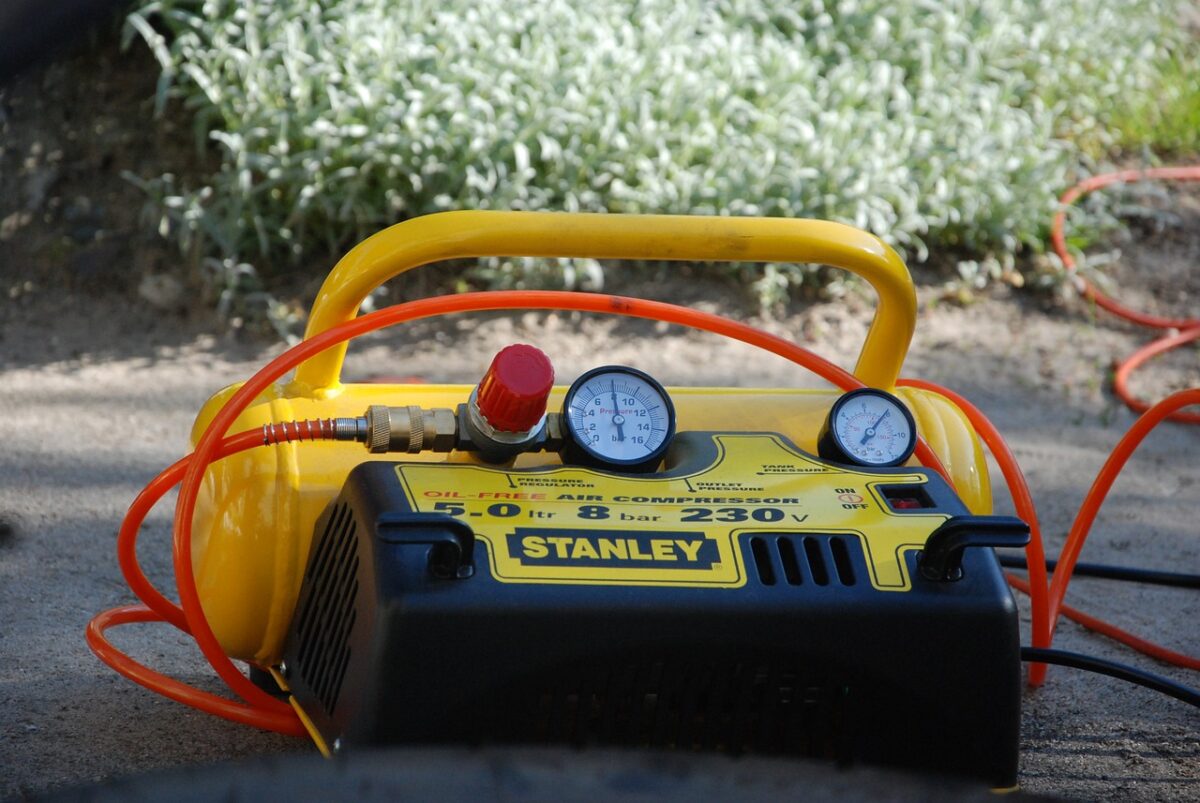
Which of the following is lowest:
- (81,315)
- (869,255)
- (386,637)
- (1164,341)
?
(81,315)

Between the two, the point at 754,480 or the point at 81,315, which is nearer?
the point at 754,480

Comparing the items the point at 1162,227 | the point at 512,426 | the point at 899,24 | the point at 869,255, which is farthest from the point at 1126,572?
the point at 899,24

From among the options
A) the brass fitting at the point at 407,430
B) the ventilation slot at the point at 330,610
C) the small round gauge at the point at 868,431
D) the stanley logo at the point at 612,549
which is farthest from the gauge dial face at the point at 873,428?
the ventilation slot at the point at 330,610

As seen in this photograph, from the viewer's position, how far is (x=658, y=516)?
1.30m

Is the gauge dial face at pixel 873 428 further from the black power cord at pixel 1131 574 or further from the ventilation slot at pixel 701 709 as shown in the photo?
the black power cord at pixel 1131 574

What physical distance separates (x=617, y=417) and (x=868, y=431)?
0.28 m

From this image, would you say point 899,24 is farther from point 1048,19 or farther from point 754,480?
point 754,480

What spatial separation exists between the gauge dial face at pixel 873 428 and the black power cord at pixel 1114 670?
0.36 metres

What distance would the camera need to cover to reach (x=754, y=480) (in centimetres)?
138

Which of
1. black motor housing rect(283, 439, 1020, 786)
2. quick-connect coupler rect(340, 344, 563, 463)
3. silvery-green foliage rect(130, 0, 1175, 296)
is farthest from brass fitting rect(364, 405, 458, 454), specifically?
silvery-green foliage rect(130, 0, 1175, 296)

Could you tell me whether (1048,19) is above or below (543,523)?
above

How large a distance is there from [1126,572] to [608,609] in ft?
4.20

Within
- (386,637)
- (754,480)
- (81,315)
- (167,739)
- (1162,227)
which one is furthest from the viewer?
(1162,227)

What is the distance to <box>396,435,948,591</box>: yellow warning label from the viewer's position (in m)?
1.23
